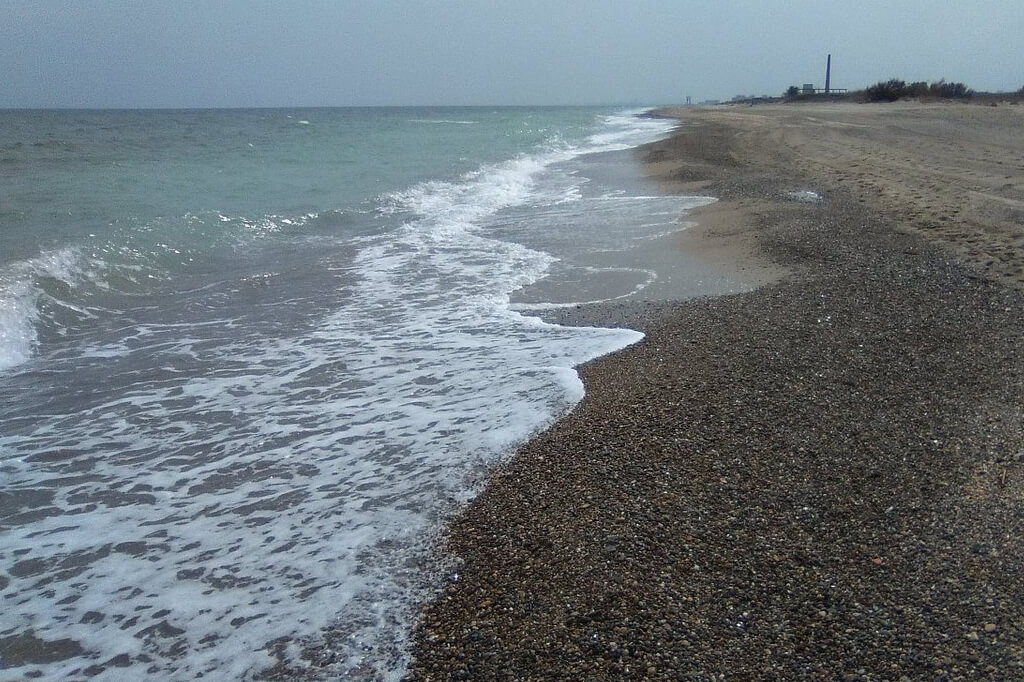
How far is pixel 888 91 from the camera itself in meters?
50.4

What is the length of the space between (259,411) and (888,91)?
5762cm

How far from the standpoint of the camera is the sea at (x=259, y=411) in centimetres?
271

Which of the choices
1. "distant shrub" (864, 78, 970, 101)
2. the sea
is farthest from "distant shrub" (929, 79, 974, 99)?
the sea

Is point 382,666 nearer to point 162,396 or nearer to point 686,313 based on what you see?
point 162,396

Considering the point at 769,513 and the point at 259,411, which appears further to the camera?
the point at 259,411

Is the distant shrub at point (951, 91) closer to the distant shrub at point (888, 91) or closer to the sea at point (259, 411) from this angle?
the distant shrub at point (888, 91)

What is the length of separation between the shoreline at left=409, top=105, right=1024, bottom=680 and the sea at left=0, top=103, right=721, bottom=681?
304 millimetres

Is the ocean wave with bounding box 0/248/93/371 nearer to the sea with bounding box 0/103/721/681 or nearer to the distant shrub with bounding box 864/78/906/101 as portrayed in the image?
the sea with bounding box 0/103/721/681

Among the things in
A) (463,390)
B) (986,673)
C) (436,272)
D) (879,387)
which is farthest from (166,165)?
(986,673)

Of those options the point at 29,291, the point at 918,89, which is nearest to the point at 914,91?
the point at 918,89

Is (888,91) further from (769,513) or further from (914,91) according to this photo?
(769,513)

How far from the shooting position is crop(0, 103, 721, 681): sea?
8.89 feet

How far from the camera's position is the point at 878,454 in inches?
137

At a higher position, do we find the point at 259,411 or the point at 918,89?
the point at 918,89
